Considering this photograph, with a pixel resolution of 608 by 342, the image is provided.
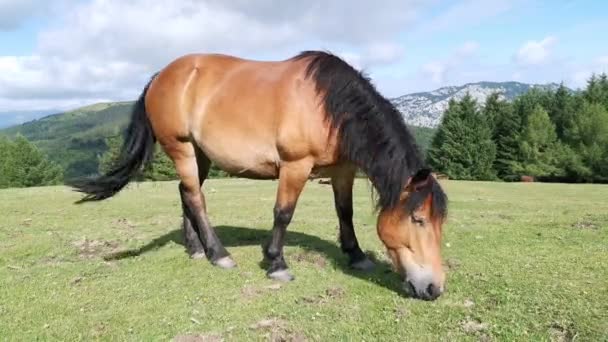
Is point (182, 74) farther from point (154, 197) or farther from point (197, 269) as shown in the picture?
point (154, 197)

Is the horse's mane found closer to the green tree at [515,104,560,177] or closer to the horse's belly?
the horse's belly

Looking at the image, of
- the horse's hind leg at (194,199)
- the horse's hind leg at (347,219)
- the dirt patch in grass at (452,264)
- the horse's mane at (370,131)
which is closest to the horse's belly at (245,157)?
the horse's hind leg at (194,199)

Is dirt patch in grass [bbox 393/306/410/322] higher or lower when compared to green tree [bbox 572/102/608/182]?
lower

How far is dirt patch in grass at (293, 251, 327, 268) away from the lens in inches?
254

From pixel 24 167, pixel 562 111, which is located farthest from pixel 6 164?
pixel 562 111

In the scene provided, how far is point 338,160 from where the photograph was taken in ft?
18.4

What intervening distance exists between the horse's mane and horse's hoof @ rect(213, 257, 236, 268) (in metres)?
2.11

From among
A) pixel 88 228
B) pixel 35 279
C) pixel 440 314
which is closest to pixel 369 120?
pixel 440 314

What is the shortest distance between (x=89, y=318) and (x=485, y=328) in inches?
140

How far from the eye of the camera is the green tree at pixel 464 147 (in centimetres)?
5050

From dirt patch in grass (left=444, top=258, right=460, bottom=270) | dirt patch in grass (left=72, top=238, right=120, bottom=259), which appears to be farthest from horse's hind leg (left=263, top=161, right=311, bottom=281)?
dirt patch in grass (left=72, top=238, right=120, bottom=259)

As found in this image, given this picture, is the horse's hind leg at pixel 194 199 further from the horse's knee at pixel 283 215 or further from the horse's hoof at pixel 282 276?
the horse's knee at pixel 283 215

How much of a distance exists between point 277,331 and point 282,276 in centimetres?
146

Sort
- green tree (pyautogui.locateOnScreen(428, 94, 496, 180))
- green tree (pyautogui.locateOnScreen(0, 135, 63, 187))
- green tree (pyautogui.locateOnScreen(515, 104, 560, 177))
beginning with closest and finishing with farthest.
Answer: green tree (pyautogui.locateOnScreen(515, 104, 560, 177)), green tree (pyautogui.locateOnScreen(428, 94, 496, 180)), green tree (pyautogui.locateOnScreen(0, 135, 63, 187))
